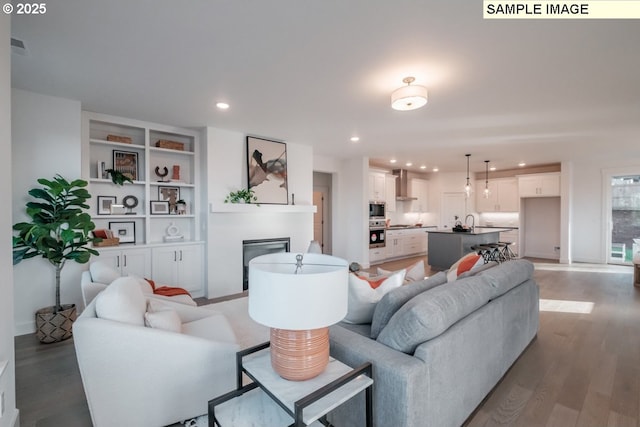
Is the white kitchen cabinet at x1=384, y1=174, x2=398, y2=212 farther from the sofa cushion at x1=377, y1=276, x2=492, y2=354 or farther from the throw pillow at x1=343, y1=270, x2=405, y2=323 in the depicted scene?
the sofa cushion at x1=377, y1=276, x2=492, y2=354

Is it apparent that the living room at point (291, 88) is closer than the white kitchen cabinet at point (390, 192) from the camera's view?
Yes

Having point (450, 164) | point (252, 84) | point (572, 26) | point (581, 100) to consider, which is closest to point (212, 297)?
point (252, 84)

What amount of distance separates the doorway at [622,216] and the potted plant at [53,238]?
397 inches

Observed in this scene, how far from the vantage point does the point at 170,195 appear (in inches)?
180

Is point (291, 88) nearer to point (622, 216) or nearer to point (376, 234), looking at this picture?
point (376, 234)

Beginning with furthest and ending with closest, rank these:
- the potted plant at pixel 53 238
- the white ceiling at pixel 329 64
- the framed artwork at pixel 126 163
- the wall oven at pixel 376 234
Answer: the wall oven at pixel 376 234 → the framed artwork at pixel 126 163 → the potted plant at pixel 53 238 → the white ceiling at pixel 329 64

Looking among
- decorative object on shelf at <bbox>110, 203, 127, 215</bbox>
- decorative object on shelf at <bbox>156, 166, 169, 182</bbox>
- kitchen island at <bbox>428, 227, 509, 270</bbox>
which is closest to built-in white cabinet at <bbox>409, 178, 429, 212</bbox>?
kitchen island at <bbox>428, 227, 509, 270</bbox>

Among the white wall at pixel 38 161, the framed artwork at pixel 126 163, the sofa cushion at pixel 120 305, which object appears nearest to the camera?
the sofa cushion at pixel 120 305

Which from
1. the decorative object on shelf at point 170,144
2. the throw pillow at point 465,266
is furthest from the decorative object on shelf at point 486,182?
the decorative object on shelf at point 170,144

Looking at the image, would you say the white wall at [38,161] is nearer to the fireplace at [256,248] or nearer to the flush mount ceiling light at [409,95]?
the fireplace at [256,248]

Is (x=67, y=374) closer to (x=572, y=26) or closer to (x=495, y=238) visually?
(x=572, y=26)

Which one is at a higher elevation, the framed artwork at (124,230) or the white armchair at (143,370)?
the framed artwork at (124,230)

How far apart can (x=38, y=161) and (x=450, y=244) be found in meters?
6.94

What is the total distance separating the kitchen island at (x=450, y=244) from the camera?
6320 millimetres
